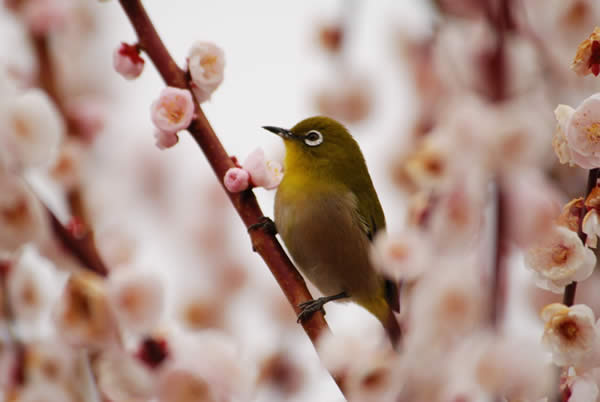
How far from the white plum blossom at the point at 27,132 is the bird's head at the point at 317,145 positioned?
0.51 meters

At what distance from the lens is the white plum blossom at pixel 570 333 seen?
2.31 feet

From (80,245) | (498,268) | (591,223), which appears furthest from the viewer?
(80,245)

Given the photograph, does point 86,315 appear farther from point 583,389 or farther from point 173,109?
point 583,389

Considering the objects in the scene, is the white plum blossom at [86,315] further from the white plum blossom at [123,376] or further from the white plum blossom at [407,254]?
the white plum blossom at [407,254]

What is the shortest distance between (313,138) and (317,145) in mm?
19

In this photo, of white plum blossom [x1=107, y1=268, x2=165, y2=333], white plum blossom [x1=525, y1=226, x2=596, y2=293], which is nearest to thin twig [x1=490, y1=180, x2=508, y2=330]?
white plum blossom [x1=525, y1=226, x2=596, y2=293]

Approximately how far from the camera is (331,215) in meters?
1.44

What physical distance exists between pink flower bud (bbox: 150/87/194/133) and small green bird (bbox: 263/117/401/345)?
53cm

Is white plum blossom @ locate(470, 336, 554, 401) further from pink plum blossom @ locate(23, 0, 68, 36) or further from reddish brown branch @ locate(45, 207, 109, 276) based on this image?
pink plum blossom @ locate(23, 0, 68, 36)

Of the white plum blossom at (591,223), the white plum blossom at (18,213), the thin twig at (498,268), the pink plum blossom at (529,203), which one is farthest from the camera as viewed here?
the pink plum blossom at (529,203)

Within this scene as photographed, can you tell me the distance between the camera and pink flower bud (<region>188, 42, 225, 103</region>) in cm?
85

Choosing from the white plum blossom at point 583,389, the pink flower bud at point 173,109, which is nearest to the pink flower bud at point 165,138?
the pink flower bud at point 173,109

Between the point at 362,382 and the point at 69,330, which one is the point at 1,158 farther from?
the point at 362,382

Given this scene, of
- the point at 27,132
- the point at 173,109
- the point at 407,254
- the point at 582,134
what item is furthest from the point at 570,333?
the point at 27,132
